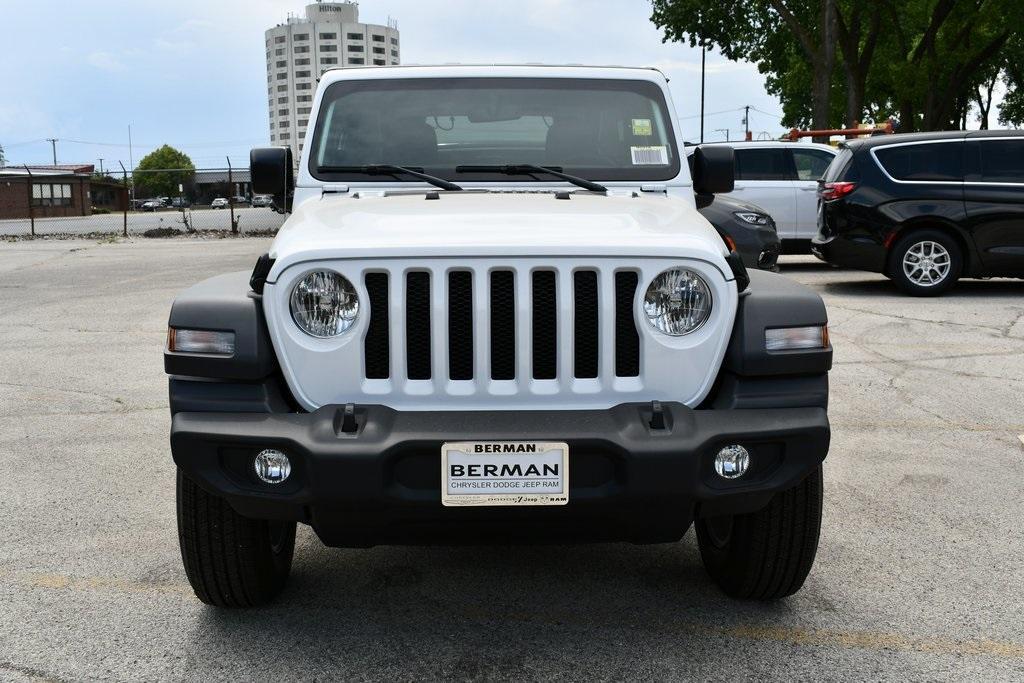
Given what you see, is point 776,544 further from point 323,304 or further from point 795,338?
point 323,304

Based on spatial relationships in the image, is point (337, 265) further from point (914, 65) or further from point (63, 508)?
point (914, 65)

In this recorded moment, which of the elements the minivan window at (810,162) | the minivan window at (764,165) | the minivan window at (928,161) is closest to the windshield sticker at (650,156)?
the minivan window at (928,161)

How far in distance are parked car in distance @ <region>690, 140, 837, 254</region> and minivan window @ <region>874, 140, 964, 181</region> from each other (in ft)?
10.0

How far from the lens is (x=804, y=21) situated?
29.5 m

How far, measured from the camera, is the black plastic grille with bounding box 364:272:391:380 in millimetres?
3277

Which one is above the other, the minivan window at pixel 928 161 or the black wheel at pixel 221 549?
the minivan window at pixel 928 161

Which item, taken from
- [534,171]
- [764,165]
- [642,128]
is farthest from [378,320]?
[764,165]

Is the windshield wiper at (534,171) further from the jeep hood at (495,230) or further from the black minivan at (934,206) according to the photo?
the black minivan at (934,206)

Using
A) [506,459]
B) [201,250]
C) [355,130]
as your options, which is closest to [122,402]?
[355,130]

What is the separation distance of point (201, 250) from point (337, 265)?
19587 mm

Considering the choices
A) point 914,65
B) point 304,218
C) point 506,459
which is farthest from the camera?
point 914,65

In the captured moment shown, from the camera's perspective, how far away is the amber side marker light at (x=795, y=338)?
3.34 m

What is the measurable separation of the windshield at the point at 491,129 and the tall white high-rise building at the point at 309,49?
153 metres

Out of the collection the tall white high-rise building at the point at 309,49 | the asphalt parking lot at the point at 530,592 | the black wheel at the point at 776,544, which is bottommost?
the asphalt parking lot at the point at 530,592
